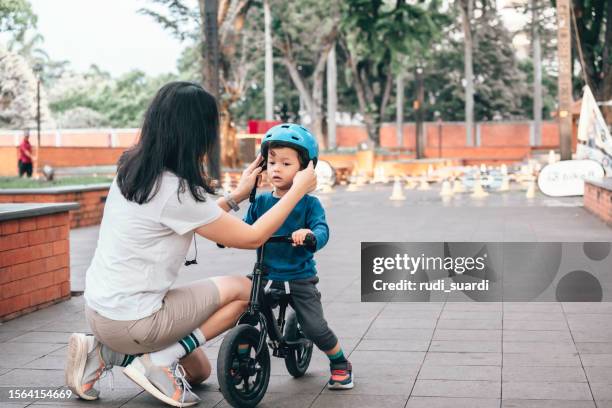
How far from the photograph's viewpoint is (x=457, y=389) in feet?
17.1

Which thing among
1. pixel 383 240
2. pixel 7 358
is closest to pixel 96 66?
pixel 383 240

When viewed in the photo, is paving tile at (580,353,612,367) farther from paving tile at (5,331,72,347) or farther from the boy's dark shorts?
paving tile at (5,331,72,347)

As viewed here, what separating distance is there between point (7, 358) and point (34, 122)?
5965cm

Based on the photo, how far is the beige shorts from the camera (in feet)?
15.2

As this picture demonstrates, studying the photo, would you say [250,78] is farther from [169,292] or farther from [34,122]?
[169,292]

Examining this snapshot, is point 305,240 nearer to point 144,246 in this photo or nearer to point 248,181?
point 248,181

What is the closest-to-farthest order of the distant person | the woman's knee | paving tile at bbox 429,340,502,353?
the woman's knee
paving tile at bbox 429,340,502,353
the distant person

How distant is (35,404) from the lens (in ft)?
16.5

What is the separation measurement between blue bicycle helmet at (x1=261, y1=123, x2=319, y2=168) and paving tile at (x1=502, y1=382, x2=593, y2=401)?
158 cm

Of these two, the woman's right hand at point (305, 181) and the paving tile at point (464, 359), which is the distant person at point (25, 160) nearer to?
the paving tile at point (464, 359)

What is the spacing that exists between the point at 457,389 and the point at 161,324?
1.63 m

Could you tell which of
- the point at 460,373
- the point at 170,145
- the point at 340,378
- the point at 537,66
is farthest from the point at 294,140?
the point at 537,66

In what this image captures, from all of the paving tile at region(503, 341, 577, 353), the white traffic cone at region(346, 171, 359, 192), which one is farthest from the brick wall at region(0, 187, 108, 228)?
the white traffic cone at region(346, 171, 359, 192)

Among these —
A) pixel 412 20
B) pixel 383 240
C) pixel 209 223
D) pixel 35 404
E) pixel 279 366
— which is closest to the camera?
pixel 209 223
